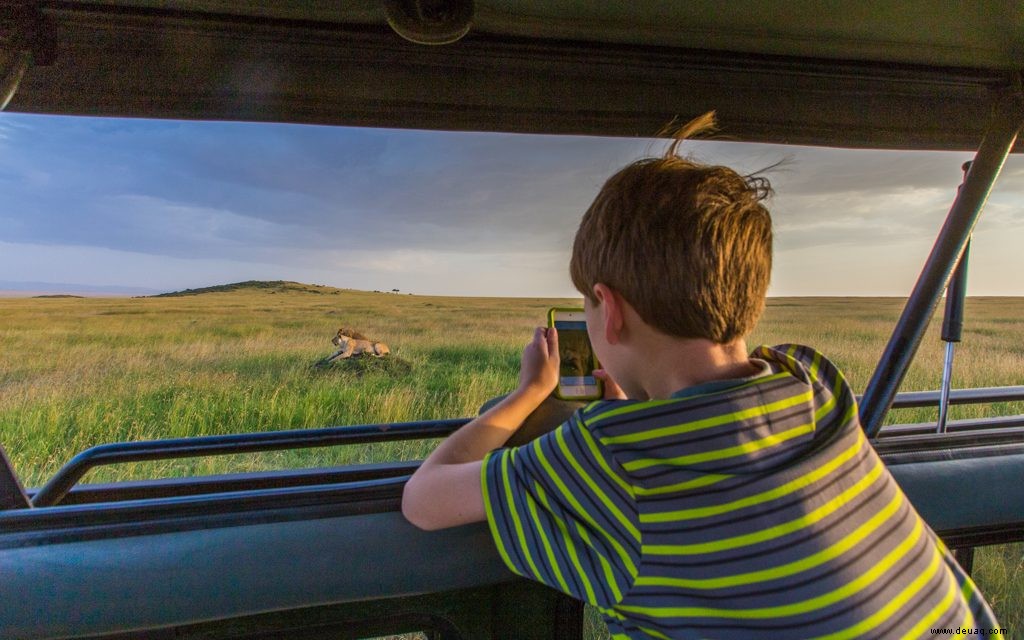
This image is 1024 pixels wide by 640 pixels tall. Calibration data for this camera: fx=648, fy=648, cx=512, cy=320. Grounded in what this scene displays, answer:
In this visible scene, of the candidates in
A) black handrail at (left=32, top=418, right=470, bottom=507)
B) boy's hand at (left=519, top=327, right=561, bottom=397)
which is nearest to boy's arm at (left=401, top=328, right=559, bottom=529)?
boy's hand at (left=519, top=327, right=561, bottom=397)

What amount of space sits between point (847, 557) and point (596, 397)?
0.53 metres

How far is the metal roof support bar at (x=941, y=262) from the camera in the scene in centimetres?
158

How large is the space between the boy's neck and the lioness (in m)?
0.94

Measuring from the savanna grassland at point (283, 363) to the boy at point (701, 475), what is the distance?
46cm

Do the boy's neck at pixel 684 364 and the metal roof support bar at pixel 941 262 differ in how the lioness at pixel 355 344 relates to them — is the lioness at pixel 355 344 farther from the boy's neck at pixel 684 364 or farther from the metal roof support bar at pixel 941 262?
the metal roof support bar at pixel 941 262

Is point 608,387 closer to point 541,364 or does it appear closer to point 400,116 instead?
point 541,364

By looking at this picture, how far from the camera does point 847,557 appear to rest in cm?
83

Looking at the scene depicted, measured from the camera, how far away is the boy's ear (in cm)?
96

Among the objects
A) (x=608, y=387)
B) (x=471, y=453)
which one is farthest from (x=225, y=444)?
(x=608, y=387)

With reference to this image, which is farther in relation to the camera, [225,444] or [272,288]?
[272,288]

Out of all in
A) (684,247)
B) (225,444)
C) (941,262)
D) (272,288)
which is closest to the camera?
(684,247)

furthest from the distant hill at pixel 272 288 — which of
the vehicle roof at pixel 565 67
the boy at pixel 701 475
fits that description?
the boy at pixel 701 475

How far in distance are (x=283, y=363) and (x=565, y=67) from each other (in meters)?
1.00

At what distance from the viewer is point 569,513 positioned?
0.89 metres
